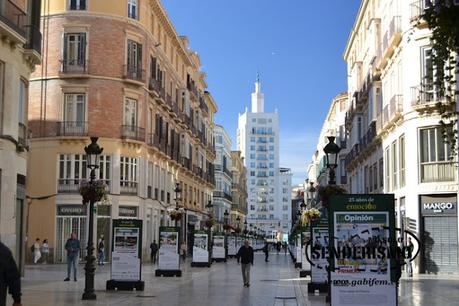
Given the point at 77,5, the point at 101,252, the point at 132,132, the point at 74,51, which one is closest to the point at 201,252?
the point at 101,252

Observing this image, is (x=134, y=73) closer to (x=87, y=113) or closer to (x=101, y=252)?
(x=87, y=113)

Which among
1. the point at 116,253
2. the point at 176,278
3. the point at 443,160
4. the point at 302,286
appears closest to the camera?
the point at 116,253

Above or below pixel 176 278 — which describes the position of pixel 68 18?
above

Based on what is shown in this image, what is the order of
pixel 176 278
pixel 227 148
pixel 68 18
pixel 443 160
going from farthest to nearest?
1. pixel 227 148
2. pixel 68 18
3. pixel 443 160
4. pixel 176 278

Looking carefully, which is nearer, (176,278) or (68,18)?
(176,278)

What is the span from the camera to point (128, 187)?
46531mm

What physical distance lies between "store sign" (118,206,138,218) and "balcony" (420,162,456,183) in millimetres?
20952

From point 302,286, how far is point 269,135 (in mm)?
161478

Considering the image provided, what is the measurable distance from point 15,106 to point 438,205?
19.9 metres

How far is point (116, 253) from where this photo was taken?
21453 millimetres

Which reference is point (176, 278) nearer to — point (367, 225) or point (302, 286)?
point (302, 286)

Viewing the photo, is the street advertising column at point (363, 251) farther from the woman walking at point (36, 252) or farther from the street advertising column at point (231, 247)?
the street advertising column at point (231, 247)

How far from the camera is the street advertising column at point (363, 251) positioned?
449 inches

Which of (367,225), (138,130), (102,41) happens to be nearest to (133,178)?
(138,130)
